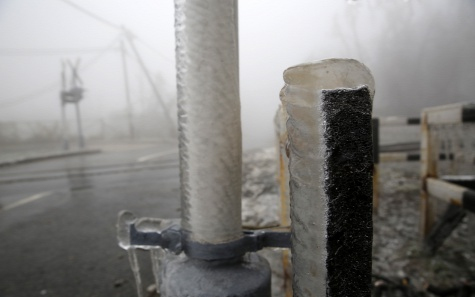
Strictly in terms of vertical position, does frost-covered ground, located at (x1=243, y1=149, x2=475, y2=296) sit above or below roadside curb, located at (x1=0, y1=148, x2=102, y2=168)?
below

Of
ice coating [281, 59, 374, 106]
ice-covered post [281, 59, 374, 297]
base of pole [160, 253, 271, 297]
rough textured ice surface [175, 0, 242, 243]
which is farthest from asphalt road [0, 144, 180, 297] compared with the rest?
ice coating [281, 59, 374, 106]

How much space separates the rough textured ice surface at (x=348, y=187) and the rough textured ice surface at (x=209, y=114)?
36 centimetres

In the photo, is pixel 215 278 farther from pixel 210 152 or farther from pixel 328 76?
pixel 328 76

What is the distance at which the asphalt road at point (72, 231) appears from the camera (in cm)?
174

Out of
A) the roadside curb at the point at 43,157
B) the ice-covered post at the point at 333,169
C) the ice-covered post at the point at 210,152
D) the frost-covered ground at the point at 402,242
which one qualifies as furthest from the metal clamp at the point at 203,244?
the roadside curb at the point at 43,157

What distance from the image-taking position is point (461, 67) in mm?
18547

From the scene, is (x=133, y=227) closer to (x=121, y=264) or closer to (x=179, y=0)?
(x=179, y=0)

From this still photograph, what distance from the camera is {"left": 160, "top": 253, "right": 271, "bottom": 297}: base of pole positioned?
2.34 ft

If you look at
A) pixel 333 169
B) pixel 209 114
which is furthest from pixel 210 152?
pixel 333 169

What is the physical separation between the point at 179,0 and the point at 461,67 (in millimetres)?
23668

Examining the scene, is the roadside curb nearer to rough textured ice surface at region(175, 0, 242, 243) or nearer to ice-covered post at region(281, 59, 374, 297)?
rough textured ice surface at region(175, 0, 242, 243)

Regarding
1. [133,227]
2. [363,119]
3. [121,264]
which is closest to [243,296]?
[133,227]

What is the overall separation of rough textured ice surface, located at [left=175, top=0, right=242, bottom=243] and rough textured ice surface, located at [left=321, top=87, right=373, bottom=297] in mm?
363

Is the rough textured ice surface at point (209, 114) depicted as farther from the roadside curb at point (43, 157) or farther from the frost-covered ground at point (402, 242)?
the roadside curb at point (43, 157)
